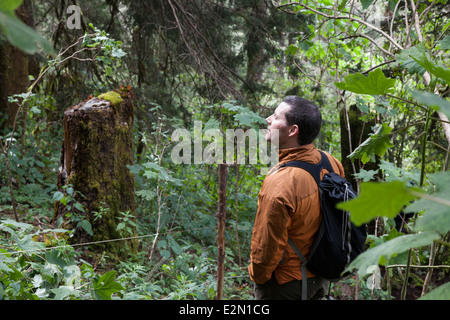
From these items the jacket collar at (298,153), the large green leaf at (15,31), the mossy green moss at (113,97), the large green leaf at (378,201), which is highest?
the mossy green moss at (113,97)

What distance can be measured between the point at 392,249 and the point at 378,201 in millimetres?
159

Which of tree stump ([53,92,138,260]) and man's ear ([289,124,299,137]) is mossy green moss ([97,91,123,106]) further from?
man's ear ([289,124,299,137])

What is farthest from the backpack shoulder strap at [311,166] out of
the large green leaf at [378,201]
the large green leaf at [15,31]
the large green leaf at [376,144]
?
the large green leaf at [15,31]

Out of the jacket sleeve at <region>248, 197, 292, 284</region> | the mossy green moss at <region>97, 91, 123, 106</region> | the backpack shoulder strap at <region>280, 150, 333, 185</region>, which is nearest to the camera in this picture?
the jacket sleeve at <region>248, 197, 292, 284</region>

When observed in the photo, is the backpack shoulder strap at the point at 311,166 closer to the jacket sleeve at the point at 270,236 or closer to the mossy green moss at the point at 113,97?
the jacket sleeve at the point at 270,236

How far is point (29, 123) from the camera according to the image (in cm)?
718

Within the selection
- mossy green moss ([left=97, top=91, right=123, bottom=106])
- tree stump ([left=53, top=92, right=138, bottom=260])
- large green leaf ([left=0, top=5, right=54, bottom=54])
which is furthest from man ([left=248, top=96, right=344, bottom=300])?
mossy green moss ([left=97, top=91, right=123, bottom=106])

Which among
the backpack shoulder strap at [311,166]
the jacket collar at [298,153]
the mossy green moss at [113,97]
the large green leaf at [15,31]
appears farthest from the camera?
the mossy green moss at [113,97]

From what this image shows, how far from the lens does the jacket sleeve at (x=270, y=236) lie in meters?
2.24

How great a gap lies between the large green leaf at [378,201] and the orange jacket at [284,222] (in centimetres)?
179

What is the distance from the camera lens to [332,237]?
226 cm

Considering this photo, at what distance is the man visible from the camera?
227 cm

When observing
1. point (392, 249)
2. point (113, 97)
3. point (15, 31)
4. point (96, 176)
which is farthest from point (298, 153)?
point (113, 97)
